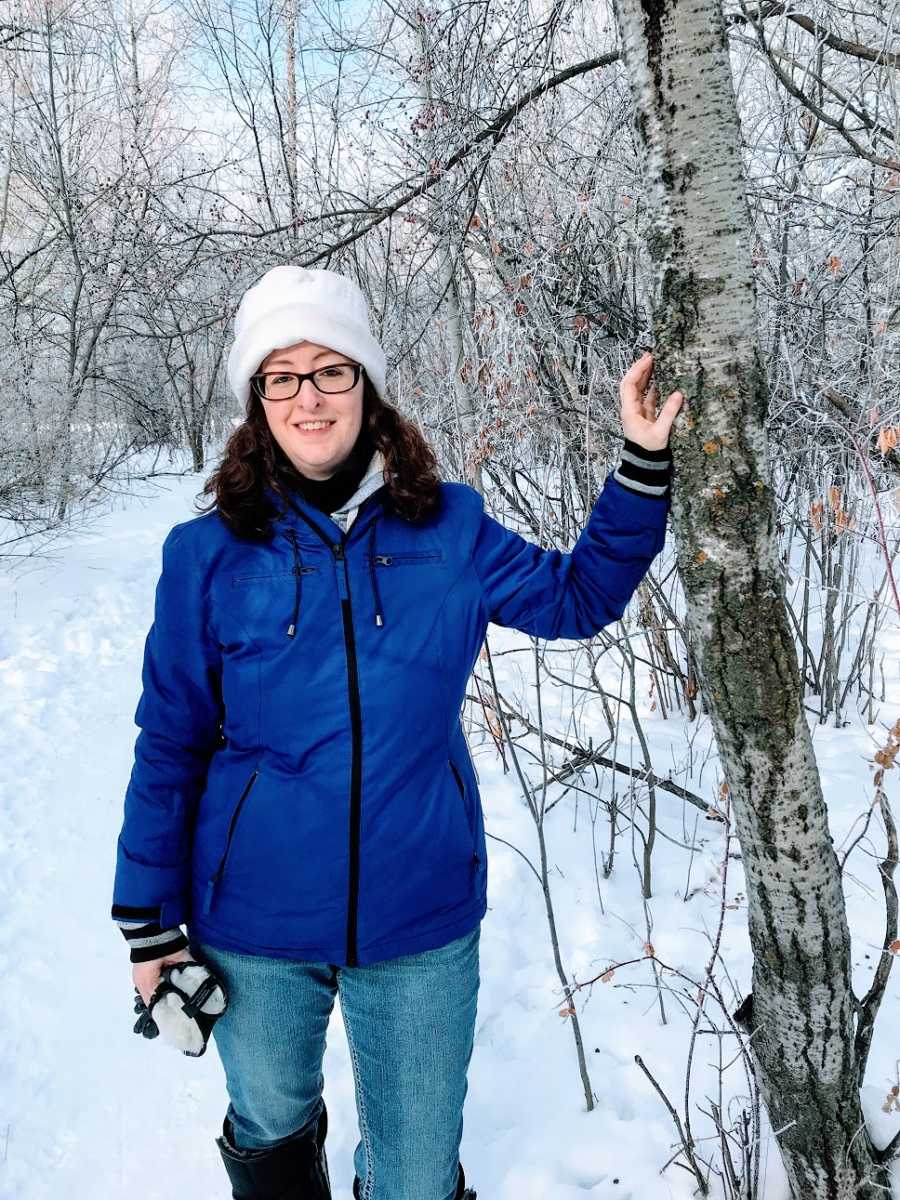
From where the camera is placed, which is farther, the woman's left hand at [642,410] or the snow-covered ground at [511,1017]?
the snow-covered ground at [511,1017]

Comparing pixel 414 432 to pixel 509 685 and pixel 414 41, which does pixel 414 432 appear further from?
pixel 509 685

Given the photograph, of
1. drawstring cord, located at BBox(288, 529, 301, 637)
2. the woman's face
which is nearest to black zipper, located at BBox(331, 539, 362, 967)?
drawstring cord, located at BBox(288, 529, 301, 637)

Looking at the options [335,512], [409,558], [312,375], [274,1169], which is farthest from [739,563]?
[274,1169]

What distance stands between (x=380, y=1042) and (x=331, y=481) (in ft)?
3.26

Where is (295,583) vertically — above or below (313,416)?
below

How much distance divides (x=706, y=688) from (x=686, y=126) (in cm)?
83

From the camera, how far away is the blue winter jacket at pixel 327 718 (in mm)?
1367

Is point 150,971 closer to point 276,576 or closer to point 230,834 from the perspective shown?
point 230,834

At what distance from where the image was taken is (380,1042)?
1.42 meters

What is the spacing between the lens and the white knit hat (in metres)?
1.44

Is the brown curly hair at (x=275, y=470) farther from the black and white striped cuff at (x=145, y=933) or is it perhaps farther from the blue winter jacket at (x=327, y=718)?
the black and white striped cuff at (x=145, y=933)

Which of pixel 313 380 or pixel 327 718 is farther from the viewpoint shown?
pixel 313 380

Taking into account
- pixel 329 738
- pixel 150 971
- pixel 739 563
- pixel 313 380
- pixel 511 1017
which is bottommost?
pixel 511 1017

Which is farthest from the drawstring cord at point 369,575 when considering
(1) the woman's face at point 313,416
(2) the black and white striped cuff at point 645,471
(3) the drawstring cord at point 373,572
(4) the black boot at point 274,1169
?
(4) the black boot at point 274,1169
